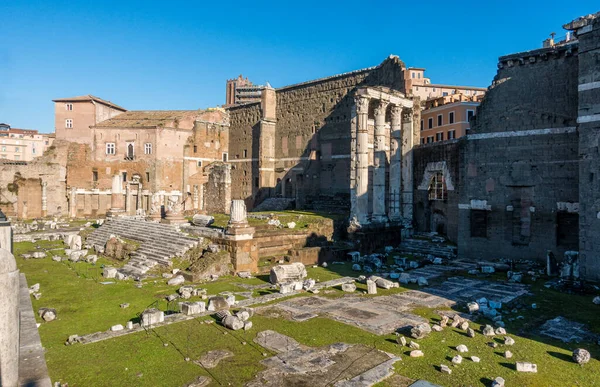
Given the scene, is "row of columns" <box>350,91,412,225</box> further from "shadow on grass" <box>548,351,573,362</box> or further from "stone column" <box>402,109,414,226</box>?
"shadow on grass" <box>548,351,573,362</box>

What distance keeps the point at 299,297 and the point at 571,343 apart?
6.27 m

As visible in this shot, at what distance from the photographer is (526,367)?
6.59 metres

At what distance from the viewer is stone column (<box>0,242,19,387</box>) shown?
3.49 metres

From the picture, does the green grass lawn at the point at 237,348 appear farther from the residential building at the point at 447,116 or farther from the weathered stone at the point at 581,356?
the residential building at the point at 447,116

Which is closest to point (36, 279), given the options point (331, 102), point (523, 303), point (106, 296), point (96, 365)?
point (106, 296)

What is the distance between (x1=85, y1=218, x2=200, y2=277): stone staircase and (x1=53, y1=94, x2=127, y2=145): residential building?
19250 mm

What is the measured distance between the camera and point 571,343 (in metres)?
8.00

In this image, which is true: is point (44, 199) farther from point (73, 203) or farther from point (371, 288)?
point (371, 288)

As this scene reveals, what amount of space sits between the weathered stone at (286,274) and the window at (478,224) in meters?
9.25

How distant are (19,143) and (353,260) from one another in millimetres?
74948

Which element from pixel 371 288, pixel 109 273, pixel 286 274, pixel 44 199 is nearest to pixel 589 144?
pixel 371 288

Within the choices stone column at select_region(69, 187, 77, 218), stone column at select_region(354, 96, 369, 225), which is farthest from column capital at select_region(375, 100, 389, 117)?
stone column at select_region(69, 187, 77, 218)

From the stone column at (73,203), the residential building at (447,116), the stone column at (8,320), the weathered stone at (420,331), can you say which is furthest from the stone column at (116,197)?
the residential building at (447,116)

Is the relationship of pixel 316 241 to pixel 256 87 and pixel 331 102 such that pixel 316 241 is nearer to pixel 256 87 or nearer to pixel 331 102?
pixel 331 102
